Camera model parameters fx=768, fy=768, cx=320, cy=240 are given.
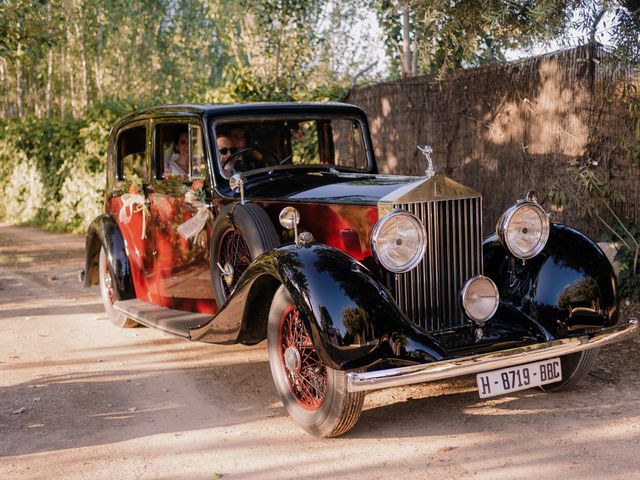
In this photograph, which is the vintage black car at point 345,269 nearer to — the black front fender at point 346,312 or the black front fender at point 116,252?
the black front fender at point 346,312

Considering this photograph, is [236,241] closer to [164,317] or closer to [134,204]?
[164,317]

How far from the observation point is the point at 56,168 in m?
14.6

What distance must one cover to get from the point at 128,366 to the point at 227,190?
1.50 metres

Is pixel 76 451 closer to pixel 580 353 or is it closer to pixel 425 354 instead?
pixel 425 354

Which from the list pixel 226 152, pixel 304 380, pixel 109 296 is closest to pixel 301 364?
pixel 304 380

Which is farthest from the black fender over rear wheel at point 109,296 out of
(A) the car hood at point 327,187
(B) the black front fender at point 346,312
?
(B) the black front fender at point 346,312

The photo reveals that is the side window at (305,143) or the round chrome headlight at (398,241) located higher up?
the side window at (305,143)

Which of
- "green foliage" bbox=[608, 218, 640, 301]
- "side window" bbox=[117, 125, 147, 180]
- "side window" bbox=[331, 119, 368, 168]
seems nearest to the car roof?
"side window" bbox=[331, 119, 368, 168]

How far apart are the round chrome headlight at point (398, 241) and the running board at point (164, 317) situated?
127 centimetres

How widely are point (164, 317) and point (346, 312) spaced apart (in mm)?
2217

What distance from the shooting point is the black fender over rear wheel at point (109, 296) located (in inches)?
264

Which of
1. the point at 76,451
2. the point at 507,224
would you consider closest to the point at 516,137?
the point at 507,224

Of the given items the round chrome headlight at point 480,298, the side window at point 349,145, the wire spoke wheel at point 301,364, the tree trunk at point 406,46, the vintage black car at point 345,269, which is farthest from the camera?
the tree trunk at point 406,46

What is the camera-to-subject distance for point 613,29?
20.1 feet
